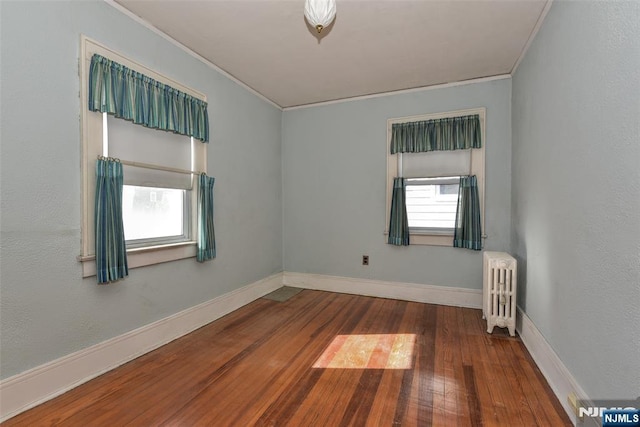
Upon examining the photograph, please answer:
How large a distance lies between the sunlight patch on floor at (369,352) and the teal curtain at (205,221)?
148 centimetres

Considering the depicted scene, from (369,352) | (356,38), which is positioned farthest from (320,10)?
(369,352)

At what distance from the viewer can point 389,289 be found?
3773 mm

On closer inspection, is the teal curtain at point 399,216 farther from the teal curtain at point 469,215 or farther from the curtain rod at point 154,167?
the curtain rod at point 154,167

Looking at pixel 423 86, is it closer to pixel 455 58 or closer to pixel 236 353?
pixel 455 58

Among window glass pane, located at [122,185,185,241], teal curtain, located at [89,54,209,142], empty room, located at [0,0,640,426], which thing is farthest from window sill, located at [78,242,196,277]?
teal curtain, located at [89,54,209,142]

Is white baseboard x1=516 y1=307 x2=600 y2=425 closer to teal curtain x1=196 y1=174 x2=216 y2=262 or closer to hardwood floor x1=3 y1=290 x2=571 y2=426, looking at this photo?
hardwood floor x1=3 y1=290 x2=571 y2=426

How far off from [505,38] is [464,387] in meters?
2.88

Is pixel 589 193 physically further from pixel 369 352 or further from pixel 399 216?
pixel 399 216

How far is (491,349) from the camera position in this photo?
241cm

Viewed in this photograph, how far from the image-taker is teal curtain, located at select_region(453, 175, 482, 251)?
3303mm

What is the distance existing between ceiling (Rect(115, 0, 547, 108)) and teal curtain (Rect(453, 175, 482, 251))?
1.26 metres

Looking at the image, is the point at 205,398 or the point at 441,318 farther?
the point at 441,318

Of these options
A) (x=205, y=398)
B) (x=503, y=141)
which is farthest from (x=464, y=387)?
(x=503, y=141)

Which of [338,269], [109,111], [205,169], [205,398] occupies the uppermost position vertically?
[109,111]
